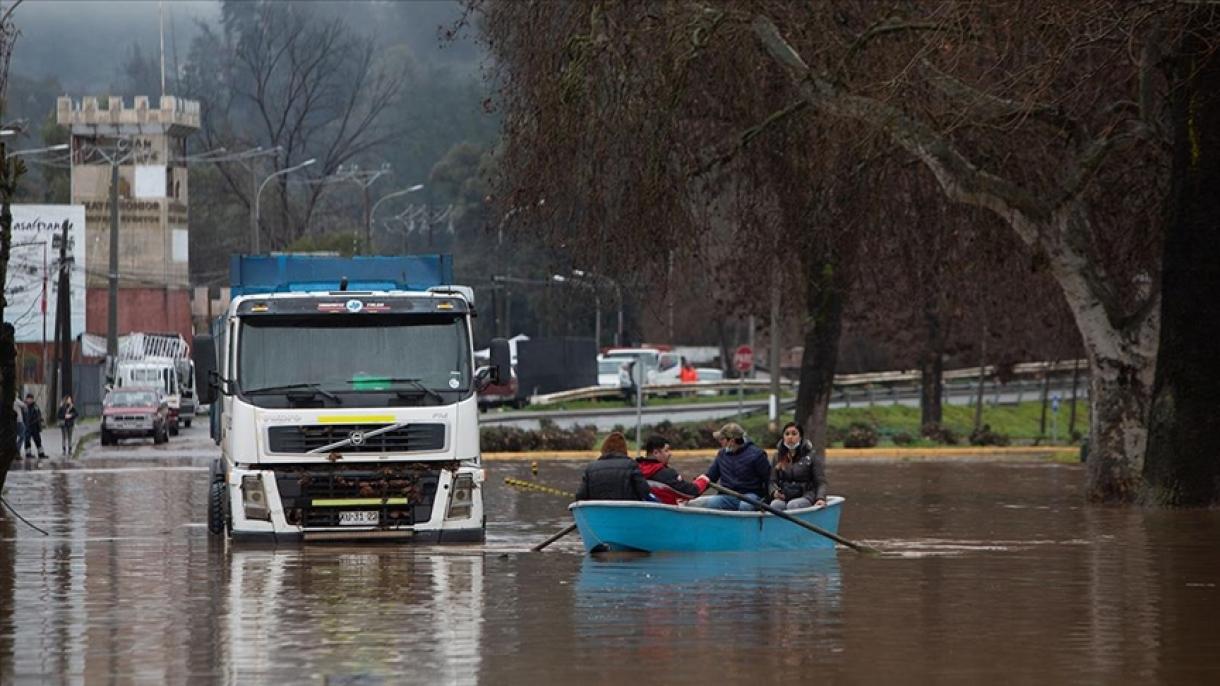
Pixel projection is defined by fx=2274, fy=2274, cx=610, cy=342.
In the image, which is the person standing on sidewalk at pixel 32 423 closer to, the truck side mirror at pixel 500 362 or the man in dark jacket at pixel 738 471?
the truck side mirror at pixel 500 362

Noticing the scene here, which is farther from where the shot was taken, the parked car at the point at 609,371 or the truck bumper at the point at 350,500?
the parked car at the point at 609,371

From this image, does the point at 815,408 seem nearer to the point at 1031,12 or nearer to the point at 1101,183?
the point at 1101,183

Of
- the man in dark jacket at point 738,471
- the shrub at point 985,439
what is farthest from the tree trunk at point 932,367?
the man in dark jacket at point 738,471

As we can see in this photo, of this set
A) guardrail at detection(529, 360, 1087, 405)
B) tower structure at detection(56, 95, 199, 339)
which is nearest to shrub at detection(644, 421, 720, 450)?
guardrail at detection(529, 360, 1087, 405)

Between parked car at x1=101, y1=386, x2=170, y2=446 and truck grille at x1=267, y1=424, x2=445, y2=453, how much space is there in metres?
41.7

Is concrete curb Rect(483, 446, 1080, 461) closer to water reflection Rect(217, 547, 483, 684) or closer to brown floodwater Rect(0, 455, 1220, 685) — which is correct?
brown floodwater Rect(0, 455, 1220, 685)

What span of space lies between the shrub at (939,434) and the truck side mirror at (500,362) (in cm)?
3651

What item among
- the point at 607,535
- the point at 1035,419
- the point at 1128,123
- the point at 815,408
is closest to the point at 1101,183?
the point at 1128,123

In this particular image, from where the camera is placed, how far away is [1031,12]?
29359 millimetres

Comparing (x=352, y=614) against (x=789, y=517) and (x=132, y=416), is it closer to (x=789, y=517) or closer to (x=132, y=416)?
(x=789, y=517)

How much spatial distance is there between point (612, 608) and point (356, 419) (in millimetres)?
6333

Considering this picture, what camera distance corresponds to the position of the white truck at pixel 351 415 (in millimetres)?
24125

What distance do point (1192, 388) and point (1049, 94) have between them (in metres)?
5.23

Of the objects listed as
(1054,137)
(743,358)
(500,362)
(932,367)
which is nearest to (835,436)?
(743,358)
